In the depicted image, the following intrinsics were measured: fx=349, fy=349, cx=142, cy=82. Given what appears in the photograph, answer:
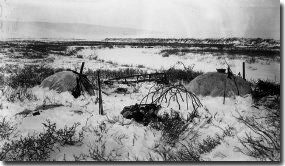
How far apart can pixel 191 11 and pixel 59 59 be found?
1628mm

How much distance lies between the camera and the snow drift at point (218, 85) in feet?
12.7

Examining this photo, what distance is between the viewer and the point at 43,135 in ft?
11.7

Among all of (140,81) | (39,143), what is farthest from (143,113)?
(39,143)

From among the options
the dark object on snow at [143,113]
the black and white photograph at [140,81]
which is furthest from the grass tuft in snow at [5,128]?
the dark object on snow at [143,113]

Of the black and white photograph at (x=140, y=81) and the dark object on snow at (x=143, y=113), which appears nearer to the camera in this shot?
the black and white photograph at (x=140, y=81)

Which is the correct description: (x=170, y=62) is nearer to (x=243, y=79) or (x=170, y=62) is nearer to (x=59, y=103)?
(x=243, y=79)

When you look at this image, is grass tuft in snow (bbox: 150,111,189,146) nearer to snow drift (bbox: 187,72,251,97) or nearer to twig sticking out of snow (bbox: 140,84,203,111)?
twig sticking out of snow (bbox: 140,84,203,111)

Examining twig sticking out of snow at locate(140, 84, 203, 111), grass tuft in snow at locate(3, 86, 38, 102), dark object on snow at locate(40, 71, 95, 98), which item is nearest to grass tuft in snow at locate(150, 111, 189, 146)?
twig sticking out of snow at locate(140, 84, 203, 111)

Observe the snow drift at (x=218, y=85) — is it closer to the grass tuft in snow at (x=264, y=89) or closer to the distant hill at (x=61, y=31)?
the grass tuft in snow at (x=264, y=89)

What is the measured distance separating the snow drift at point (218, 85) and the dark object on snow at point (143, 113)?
0.51 m

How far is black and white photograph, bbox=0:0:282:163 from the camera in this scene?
3.53 m

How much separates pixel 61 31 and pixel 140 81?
1063 mm

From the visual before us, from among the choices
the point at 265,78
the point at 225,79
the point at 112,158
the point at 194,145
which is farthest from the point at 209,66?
the point at 112,158

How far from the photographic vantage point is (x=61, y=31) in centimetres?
396
